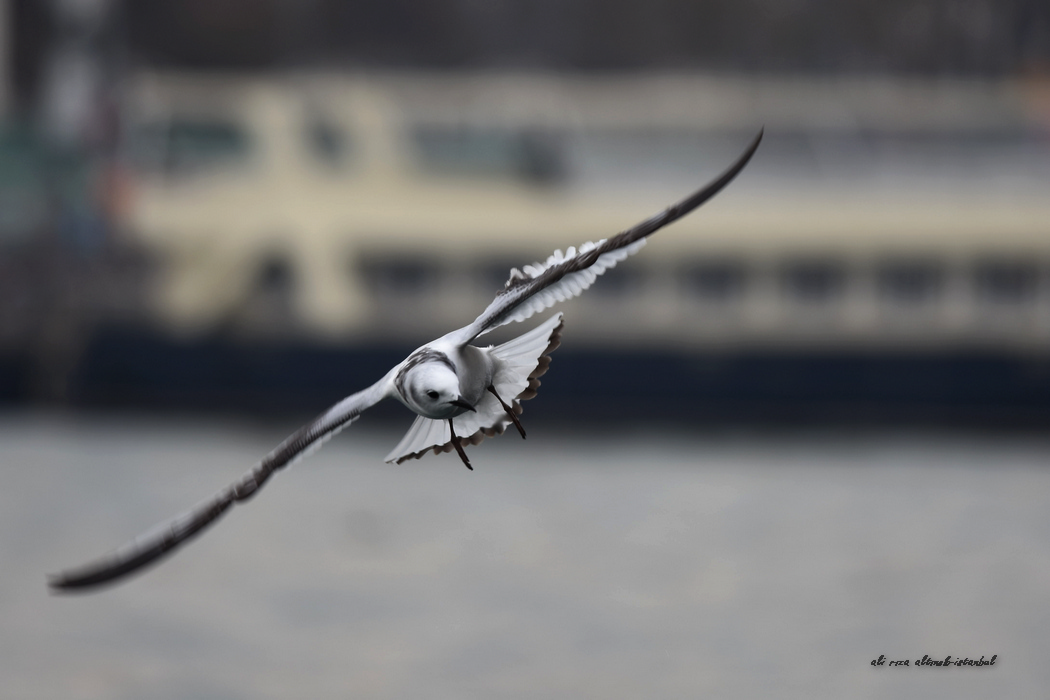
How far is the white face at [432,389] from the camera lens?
3598 millimetres

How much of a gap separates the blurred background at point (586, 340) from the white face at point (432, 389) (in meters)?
11.4

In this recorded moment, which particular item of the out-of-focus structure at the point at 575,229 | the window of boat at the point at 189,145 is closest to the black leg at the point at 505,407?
the out-of-focus structure at the point at 575,229

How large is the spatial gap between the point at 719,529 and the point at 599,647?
174 inches

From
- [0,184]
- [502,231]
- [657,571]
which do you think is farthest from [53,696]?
[0,184]

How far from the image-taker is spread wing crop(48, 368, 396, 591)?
151 inches

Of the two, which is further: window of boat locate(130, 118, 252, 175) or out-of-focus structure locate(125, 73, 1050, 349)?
window of boat locate(130, 118, 252, 175)

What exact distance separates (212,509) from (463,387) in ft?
3.05

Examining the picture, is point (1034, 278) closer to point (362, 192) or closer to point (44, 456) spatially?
point (362, 192)

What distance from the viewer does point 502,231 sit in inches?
926

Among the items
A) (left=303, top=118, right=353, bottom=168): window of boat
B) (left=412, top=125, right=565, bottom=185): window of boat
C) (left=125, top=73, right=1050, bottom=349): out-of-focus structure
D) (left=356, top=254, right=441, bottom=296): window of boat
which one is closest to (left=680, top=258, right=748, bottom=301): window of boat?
(left=125, top=73, right=1050, bottom=349): out-of-focus structure

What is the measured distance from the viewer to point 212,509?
423 centimetres

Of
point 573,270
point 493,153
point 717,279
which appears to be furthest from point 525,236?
point 573,270

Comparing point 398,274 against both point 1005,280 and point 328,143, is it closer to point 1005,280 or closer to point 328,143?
point 328,143

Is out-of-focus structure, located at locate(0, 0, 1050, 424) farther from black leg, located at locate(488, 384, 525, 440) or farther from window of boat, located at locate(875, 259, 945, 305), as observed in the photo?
black leg, located at locate(488, 384, 525, 440)
